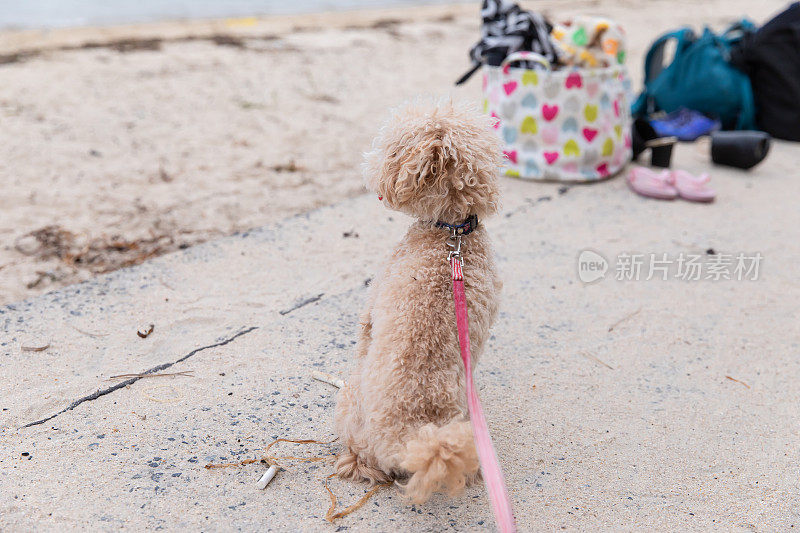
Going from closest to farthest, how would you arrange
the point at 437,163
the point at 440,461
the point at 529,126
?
the point at 440,461, the point at 437,163, the point at 529,126

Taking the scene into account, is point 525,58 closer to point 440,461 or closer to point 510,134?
point 510,134

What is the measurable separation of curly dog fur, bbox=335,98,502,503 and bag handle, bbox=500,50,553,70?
2.67 metres

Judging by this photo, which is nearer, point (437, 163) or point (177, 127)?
point (437, 163)

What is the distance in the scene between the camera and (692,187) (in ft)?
14.3

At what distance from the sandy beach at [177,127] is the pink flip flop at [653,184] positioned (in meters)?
1.97

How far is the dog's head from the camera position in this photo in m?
1.77

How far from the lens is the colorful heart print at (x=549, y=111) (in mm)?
4496

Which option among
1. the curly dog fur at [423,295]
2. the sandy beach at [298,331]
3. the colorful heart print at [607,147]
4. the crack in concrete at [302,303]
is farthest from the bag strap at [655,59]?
the curly dog fur at [423,295]

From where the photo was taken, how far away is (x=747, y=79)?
5402mm

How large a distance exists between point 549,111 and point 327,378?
2.87 m

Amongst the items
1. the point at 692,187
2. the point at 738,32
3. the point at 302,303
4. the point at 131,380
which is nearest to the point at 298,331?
the point at 302,303

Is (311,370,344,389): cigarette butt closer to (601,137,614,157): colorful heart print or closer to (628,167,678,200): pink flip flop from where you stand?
(628,167,678,200): pink flip flop

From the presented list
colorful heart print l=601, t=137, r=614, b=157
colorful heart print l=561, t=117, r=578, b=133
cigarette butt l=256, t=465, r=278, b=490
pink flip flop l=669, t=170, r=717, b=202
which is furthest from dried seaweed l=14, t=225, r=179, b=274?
pink flip flop l=669, t=170, r=717, b=202

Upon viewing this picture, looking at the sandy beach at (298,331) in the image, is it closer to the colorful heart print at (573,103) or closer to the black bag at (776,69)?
the black bag at (776,69)
